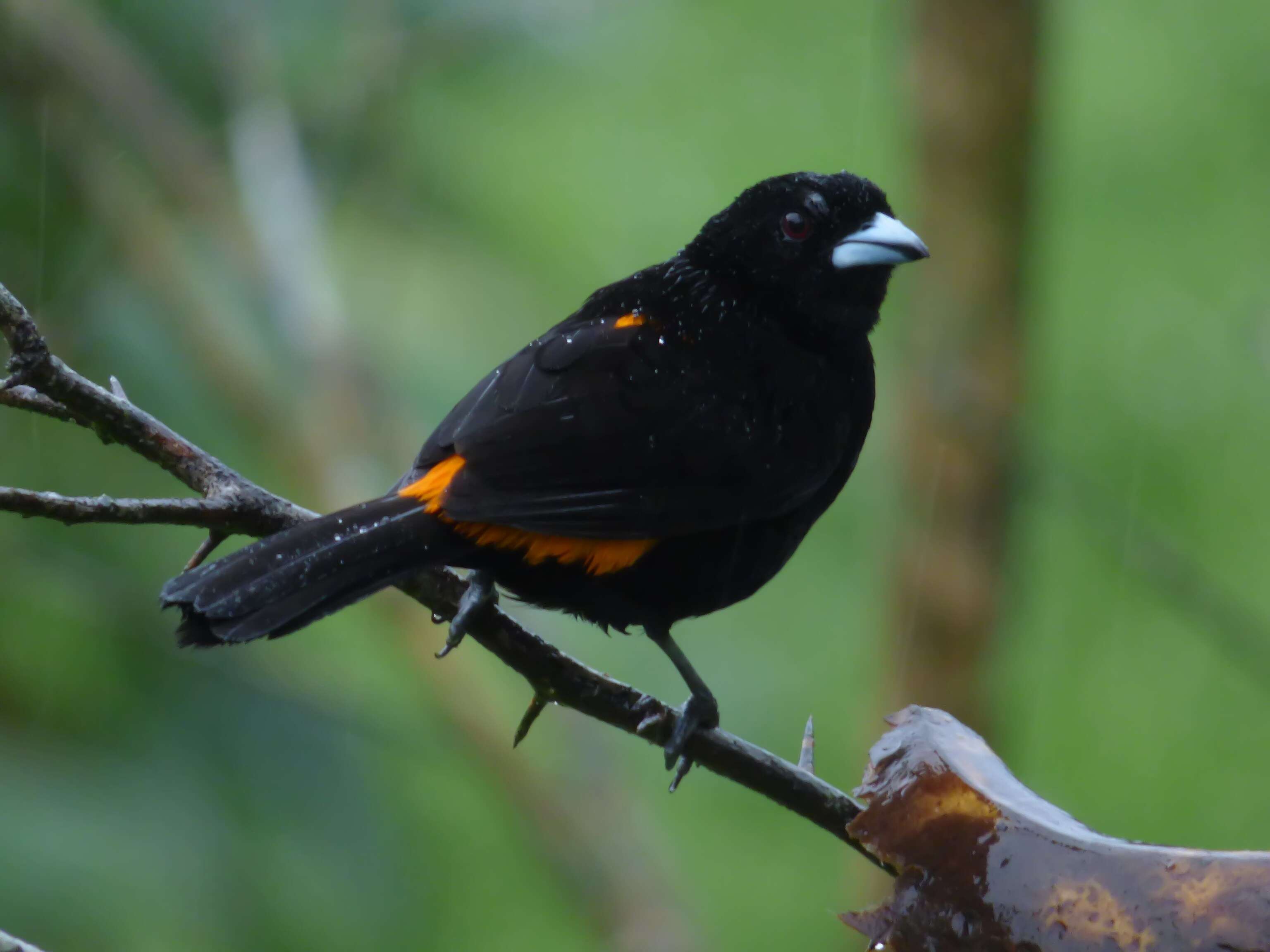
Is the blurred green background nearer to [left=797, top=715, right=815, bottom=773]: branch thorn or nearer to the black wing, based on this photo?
the black wing

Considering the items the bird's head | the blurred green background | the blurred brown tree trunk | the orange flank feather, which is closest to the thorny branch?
the orange flank feather

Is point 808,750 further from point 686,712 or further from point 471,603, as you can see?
point 471,603

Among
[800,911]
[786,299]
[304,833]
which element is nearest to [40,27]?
[304,833]

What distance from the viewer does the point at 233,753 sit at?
4.25 m

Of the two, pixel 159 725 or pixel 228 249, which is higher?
pixel 228 249

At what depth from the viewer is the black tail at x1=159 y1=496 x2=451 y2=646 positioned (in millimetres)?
1579

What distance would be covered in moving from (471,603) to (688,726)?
45cm

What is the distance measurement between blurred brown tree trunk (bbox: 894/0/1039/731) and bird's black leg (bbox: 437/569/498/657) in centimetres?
273

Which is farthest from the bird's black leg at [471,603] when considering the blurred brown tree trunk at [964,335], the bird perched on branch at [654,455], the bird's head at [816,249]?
the blurred brown tree trunk at [964,335]

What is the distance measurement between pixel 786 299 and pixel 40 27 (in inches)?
129

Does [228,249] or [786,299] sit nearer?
[786,299]

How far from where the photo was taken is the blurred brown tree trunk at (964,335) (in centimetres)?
436

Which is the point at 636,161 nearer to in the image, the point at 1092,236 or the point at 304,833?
the point at 1092,236

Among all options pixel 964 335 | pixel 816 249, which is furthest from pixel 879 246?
pixel 964 335
